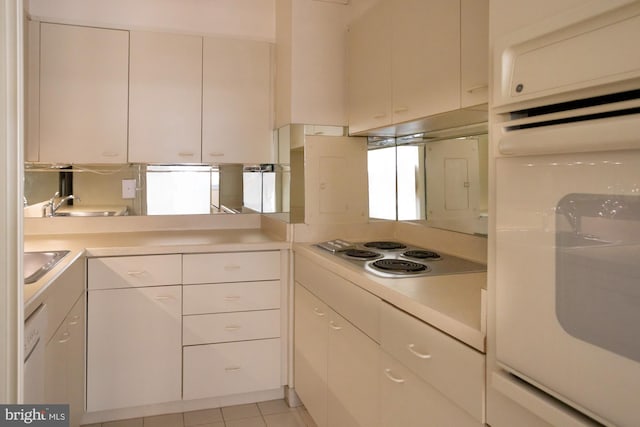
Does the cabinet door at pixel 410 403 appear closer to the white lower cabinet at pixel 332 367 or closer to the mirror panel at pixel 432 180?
the white lower cabinet at pixel 332 367

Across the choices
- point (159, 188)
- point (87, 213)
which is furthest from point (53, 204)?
point (159, 188)

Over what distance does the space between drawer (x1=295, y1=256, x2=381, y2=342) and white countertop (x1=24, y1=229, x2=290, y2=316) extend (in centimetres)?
38

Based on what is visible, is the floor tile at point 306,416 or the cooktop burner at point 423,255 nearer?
the cooktop burner at point 423,255

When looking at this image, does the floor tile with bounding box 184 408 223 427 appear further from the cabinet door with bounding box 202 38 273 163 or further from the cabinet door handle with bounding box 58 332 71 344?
the cabinet door with bounding box 202 38 273 163

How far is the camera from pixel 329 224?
2.69 meters

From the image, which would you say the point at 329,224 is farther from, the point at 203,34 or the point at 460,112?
the point at 203,34

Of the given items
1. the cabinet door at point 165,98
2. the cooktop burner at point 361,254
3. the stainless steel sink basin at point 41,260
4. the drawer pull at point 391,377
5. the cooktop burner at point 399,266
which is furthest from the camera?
the cabinet door at point 165,98

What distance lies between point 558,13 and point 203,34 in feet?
8.04

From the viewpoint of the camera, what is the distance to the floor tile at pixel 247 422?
7.82 feet

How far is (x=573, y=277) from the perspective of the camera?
801 millimetres

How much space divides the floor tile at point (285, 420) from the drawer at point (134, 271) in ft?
2.82

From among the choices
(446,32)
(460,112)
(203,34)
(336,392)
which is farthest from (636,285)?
(203,34)

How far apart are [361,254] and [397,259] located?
6.8 inches

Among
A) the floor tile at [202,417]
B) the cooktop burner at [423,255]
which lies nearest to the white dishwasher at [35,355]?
the floor tile at [202,417]
